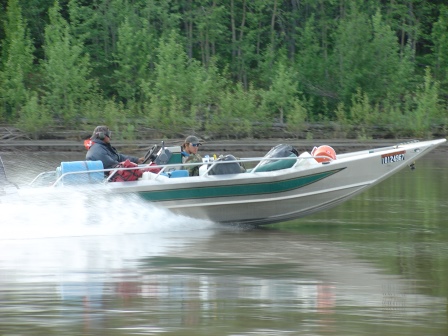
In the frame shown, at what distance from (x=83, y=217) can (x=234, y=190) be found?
188 cm

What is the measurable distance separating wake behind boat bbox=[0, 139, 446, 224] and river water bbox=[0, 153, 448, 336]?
204 mm

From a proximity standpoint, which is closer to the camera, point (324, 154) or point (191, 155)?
point (191, 155)

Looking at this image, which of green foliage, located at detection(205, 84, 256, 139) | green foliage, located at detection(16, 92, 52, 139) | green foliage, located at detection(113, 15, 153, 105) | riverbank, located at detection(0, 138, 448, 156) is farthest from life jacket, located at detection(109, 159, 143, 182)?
green foliage, located at detection(113, 15, 153, 105)

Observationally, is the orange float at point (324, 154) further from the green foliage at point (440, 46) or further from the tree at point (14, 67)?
the green foliage at point (440, 46)

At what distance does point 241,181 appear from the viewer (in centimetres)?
1270

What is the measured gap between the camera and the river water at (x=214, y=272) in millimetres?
7746

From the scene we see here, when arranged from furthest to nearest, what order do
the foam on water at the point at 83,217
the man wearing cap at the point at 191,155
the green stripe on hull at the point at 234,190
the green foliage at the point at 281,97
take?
the green foliage at the point at 281,97
the man wearing cap at the point at 191,155
the green stripe on hull at the point at 234,190
the foam on water at the point at 83,217

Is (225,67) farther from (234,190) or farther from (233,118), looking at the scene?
(234,190)

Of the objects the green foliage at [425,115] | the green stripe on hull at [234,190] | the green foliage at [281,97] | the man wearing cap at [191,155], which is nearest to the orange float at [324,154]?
the green stripe on hull at [234,190]

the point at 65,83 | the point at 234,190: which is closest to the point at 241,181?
the point at 234,190

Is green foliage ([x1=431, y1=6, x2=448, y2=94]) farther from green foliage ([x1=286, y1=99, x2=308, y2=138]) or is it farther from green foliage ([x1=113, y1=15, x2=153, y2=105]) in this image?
green foliage ([x1=113, y1=15, x2=153, y2=105])

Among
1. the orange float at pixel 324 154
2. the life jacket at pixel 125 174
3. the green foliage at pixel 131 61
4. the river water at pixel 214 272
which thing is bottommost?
the river water at pixel 214 272

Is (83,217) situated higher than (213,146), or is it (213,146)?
(83,217)

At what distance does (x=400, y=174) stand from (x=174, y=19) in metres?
22.6
